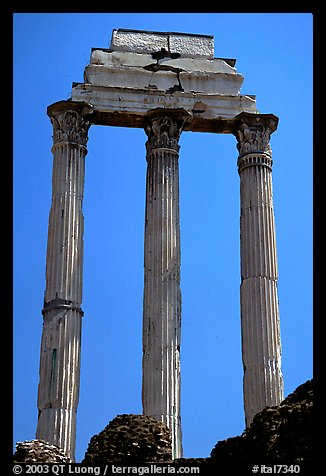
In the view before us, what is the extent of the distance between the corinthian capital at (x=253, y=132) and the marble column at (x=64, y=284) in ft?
13.8

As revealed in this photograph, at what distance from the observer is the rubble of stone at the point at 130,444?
1429 cm

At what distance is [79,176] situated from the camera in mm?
23391

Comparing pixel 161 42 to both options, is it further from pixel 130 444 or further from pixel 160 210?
pixel 130 444

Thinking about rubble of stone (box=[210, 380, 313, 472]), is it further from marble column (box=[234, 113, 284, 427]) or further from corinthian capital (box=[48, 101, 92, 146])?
corinthian capital (box=[48, 101, 92, 146])

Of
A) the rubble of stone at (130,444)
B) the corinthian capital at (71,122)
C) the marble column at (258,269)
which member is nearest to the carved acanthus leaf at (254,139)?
A: the marble column at (258,269)

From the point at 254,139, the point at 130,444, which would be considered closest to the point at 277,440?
the point at 130,444

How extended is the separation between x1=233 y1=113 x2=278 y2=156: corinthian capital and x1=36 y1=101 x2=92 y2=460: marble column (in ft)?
13.8

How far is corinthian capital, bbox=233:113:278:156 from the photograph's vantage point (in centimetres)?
2439

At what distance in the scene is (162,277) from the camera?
2236 centimetres

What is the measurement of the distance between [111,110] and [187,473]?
51.2 feet

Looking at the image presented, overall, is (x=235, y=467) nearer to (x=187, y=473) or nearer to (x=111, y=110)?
(x=187, y=473)

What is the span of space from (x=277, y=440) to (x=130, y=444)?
4.21 metres
